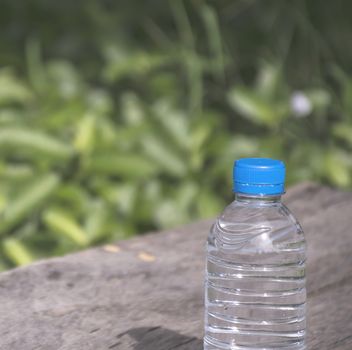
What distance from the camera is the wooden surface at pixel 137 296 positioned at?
1786 millimetres

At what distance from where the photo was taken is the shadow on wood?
5.79ft

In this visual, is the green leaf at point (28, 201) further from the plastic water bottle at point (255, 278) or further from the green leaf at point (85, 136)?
the plastic water bottle at point (255, 278)

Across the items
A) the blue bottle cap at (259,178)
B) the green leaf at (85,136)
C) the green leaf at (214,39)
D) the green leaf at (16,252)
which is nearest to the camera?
the blue bottle cap at (259,178)

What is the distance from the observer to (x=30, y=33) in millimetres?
4609

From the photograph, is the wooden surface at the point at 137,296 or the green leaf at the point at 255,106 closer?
the wooden surface at the point at 137,296

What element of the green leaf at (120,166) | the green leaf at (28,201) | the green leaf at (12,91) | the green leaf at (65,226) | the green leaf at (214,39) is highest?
the green leaf at (214,39)

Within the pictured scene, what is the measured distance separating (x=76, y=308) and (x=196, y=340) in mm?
226

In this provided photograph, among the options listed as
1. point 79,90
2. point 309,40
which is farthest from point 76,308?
point 309,40

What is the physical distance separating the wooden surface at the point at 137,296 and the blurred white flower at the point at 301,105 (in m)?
1.61

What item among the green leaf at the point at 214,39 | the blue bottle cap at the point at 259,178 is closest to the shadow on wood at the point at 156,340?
the blue bottle cap at the point at 259,178

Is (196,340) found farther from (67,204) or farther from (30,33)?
(30,33)

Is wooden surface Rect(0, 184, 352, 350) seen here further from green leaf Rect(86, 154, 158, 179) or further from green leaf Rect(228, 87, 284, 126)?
green leaf Rect(228, 87, 284, 126)

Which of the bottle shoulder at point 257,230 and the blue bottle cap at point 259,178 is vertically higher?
the blue bottle cap at point 259,178

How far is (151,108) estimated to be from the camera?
387cm
